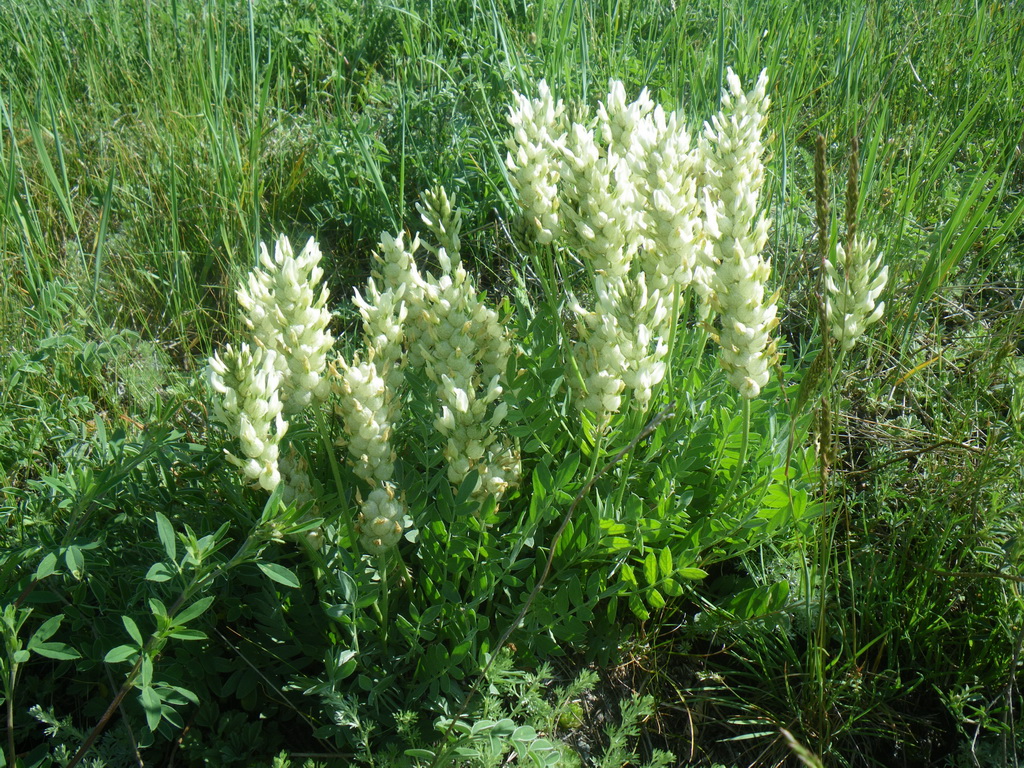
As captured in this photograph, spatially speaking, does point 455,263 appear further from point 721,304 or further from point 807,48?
point 807,48

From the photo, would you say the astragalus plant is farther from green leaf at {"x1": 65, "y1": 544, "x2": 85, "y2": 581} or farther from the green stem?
green leaf at {"x1": 65, "y1": 544, "x2": 85, "y2": 581}

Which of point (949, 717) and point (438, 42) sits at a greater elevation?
point (438, 42)

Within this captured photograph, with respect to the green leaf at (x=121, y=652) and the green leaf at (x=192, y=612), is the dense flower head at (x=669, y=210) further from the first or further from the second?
the green leaf at (x=121, y=652)

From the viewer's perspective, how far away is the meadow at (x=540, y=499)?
1.45 metres

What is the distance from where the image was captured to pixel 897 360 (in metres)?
2.49

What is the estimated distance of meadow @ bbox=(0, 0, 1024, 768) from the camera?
1453 millimetres

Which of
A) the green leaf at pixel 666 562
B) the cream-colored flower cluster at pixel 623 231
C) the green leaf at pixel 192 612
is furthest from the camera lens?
the green leaf at pixel 666 562

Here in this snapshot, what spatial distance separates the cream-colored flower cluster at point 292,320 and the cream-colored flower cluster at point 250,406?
62 mm

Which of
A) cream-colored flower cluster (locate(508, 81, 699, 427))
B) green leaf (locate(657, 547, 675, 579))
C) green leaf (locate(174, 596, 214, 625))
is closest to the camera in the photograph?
green leaf (locate(174, 596, 214, 625))

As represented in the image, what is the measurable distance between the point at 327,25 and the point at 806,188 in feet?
7.40

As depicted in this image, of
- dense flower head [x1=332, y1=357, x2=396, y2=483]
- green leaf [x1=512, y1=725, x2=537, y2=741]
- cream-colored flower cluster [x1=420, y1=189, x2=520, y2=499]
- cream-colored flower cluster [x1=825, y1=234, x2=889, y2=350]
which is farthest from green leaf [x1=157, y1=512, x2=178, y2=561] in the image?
cream-colored flower cluster [x1=825, y1=234, x2=889, y2=350]

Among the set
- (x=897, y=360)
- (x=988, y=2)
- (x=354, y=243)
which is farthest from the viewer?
(x=988, y=2)

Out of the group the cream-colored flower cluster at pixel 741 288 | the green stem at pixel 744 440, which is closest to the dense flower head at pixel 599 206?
the cream-colored flower cluster at pixel 741 288

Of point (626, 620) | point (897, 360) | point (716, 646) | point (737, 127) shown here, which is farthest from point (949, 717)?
point (737, 127)
